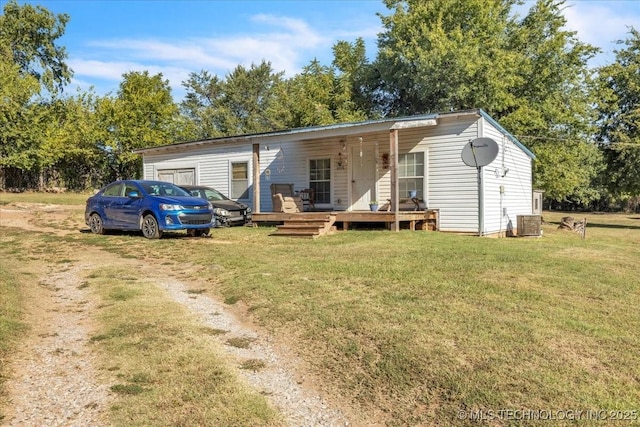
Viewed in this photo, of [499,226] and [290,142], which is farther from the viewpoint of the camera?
[290,142]

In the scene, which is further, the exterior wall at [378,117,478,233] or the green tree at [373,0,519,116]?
the green tree at [373,0,519,116]

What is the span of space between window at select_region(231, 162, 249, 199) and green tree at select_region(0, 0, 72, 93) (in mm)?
30281

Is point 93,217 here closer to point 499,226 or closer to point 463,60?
point 499,226

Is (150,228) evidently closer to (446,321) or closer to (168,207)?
(168,207)

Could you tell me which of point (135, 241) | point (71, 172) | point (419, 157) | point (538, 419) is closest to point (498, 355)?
point (538, 419)

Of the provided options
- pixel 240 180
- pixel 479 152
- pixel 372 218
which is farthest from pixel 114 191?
pixel 479 152

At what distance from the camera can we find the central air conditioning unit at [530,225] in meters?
14.2

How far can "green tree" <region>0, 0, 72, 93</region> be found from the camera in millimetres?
38844

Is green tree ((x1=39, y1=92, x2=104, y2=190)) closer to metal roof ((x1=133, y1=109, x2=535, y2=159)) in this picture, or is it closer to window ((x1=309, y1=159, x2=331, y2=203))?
metal roof ((x1=133, y1=109, x2=535, y2=159))

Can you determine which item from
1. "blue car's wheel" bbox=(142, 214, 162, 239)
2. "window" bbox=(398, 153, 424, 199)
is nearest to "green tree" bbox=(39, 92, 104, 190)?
"blue car's wheel" bbox=(142, 214, 162, 239)

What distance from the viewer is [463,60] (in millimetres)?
21703

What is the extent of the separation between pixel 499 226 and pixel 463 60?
432 inches

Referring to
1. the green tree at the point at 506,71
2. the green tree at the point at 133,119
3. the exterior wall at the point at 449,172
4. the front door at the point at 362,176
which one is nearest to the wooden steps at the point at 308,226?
the front door at the point at 362,176

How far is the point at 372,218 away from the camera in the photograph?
12359mm
